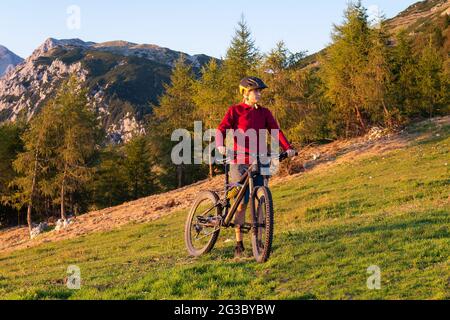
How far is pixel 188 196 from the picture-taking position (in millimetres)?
32312

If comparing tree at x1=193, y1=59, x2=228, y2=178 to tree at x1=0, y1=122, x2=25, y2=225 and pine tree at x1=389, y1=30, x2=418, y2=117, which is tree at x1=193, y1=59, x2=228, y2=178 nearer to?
pine tree at x1=389, y1=30, x2=418, y2=117

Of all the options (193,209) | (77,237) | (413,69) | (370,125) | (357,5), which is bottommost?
(77,237)

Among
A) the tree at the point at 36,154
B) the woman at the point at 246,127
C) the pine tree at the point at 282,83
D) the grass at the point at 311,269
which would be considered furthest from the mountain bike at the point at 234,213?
the tree at the point at 36,154

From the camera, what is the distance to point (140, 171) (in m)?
54.5

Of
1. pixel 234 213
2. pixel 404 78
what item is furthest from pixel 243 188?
pixel 404 78

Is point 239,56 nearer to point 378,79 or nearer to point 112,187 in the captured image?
point 378,79

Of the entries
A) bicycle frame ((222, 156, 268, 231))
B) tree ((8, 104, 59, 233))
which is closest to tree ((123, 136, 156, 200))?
tree ((8, 104, 59, 233))

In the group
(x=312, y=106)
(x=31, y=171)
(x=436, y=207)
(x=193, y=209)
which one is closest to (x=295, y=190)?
(x=312, y=106)

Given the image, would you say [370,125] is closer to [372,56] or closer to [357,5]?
[372,56]

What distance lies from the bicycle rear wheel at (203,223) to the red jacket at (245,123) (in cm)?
140

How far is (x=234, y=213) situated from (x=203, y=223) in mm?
1019

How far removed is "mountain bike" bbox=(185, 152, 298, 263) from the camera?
7.75 m

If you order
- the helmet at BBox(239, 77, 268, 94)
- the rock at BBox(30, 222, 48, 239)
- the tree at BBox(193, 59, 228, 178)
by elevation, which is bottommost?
the rock at BBox(30, 222, 48, 239)

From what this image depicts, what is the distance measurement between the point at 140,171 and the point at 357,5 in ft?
104
